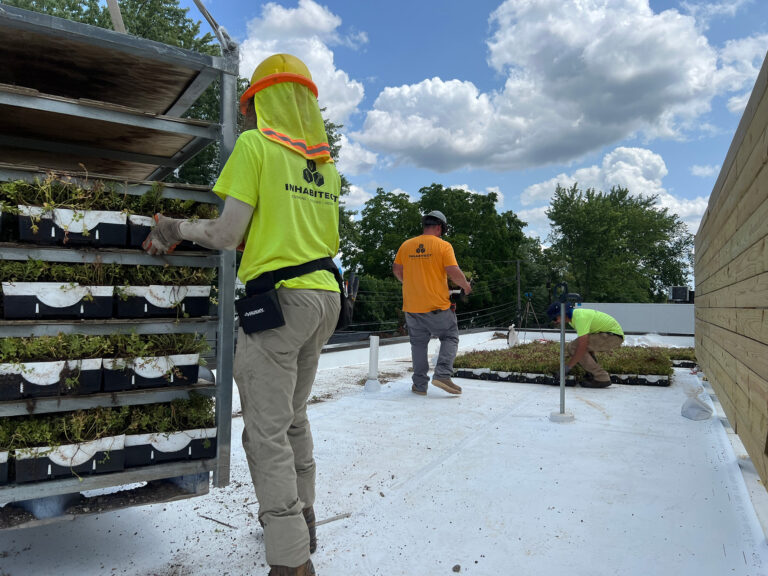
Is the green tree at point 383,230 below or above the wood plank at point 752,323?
above

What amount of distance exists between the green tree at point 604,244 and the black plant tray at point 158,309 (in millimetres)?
39378

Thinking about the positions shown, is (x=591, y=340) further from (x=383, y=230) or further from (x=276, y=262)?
(x=383, y=230)

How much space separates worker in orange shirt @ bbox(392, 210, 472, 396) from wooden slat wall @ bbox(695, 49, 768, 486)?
237 cm

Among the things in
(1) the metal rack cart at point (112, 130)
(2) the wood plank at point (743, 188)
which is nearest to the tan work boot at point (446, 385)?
(2) the wood plank at point (743, 188)

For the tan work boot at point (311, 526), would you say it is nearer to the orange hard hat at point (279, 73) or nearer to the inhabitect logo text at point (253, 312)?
the inhabitect logo text at point (253, 312)

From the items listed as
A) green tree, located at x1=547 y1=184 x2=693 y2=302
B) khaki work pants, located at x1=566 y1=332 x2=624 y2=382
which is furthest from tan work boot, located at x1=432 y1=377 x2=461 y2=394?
green tree, located at x1=547 y1=184 x2=693 y2=302

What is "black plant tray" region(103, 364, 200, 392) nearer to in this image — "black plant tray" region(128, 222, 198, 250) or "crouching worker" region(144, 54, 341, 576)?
"crouching worker" region(144, 54, 341, 576)

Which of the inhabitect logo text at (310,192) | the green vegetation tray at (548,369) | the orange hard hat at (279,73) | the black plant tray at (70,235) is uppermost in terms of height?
the orange hard hat at (279,73)

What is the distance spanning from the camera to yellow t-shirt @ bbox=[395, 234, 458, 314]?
5484mm

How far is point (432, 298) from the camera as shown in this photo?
552 centimetres

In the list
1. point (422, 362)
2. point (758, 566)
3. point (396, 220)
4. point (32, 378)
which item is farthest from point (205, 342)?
point (396, 220)

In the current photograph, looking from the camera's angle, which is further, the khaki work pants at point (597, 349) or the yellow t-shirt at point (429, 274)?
the khaki work pants at point (597, 349)

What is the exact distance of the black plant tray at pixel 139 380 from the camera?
6.86ft

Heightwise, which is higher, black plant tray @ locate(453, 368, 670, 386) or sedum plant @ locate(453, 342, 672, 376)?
sedum plant @ locate(453, 342, 672, 376)
